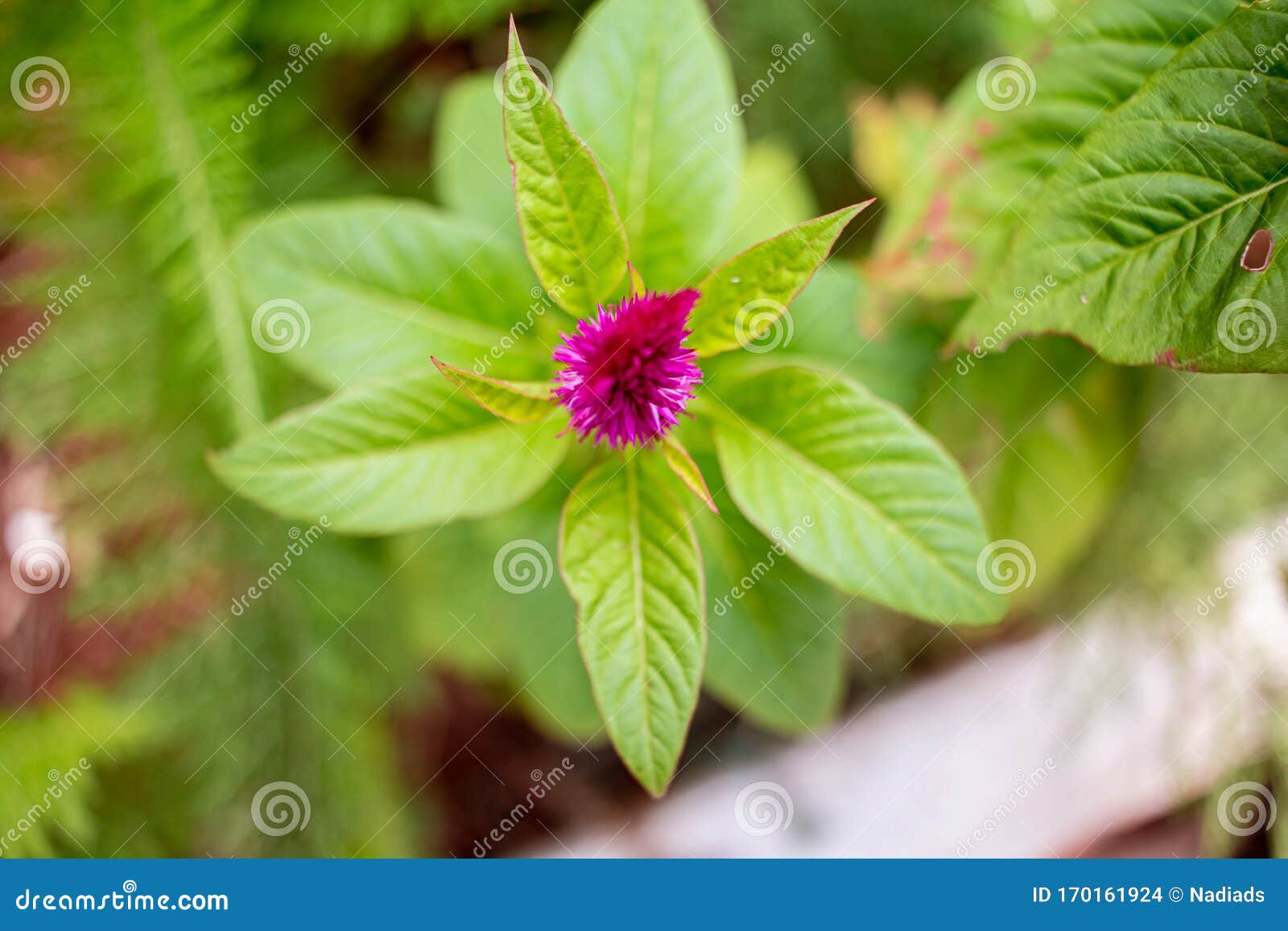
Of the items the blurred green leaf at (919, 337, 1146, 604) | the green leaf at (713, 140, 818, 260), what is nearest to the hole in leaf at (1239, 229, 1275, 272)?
the blurred green leaf at (919, 337, 1146, 604)

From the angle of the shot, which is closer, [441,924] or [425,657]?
[441,924]

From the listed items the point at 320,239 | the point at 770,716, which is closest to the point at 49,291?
the point at 320,239

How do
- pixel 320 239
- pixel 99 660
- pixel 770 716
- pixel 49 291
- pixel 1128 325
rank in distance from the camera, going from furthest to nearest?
pixel 99 660 < pixel 49 291 < pixel 770 716 < pixel 320 239 < pixel 1128 325

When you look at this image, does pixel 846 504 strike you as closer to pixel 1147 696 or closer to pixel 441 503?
pixel 441 503

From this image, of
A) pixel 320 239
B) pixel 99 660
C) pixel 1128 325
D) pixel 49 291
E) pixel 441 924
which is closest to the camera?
pixel 1128 325

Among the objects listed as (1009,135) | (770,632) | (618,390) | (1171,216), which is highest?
(1009,135)

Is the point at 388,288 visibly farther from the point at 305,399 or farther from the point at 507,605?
the point at 305,399

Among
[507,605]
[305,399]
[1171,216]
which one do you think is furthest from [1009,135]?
[305,399]

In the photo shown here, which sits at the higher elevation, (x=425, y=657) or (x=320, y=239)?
(x=320, y=239)
